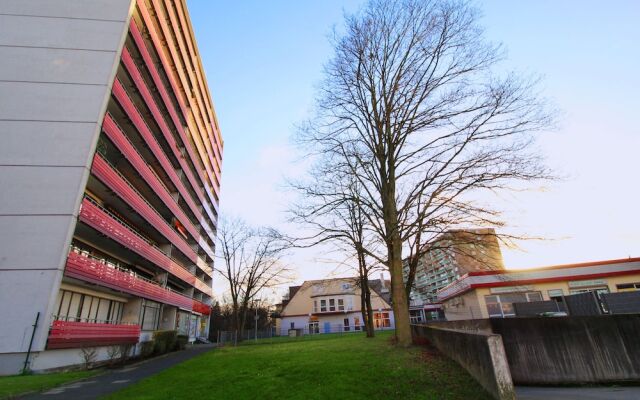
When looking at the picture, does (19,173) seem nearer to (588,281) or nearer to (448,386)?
(448,386)

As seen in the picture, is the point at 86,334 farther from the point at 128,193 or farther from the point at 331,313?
the point at 331,313

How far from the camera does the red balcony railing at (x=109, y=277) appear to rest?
1589 centimetres

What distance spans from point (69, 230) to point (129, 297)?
1057 centimetres

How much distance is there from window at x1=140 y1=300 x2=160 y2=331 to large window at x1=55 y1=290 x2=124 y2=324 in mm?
2904

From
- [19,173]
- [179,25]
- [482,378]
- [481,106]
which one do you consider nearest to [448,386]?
[482,378]

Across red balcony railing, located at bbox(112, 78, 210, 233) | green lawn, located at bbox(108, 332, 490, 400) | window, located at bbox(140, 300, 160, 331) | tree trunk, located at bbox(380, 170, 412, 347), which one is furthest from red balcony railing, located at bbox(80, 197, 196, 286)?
tree trunk, located at bbox(380, 170, 412, 347)

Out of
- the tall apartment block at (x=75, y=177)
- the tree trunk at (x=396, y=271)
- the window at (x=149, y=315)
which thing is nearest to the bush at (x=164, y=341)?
the tall apartment block at (x=75, y=177)

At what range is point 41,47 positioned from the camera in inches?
739

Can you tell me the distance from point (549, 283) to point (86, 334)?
30391mm

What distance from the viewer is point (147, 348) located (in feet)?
73.4

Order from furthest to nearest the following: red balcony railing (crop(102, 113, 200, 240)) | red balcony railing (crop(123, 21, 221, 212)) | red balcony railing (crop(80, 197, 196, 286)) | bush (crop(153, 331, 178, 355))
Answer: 1. bush (crop(153, 331, 178, 355))
2. red balcony railing (crop(123, 21, 221, 212))
3. red balcony railing (crop(102, 113, 200, 240))
4. red balcony railing (crop(80, 197, 196, 286))

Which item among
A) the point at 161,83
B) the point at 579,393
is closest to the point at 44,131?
the point at 161,83

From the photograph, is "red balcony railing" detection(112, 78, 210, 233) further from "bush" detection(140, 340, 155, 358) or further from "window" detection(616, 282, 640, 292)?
"window" detection(616, 282, 640, 292)

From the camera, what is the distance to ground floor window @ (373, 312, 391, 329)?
2162 inches
